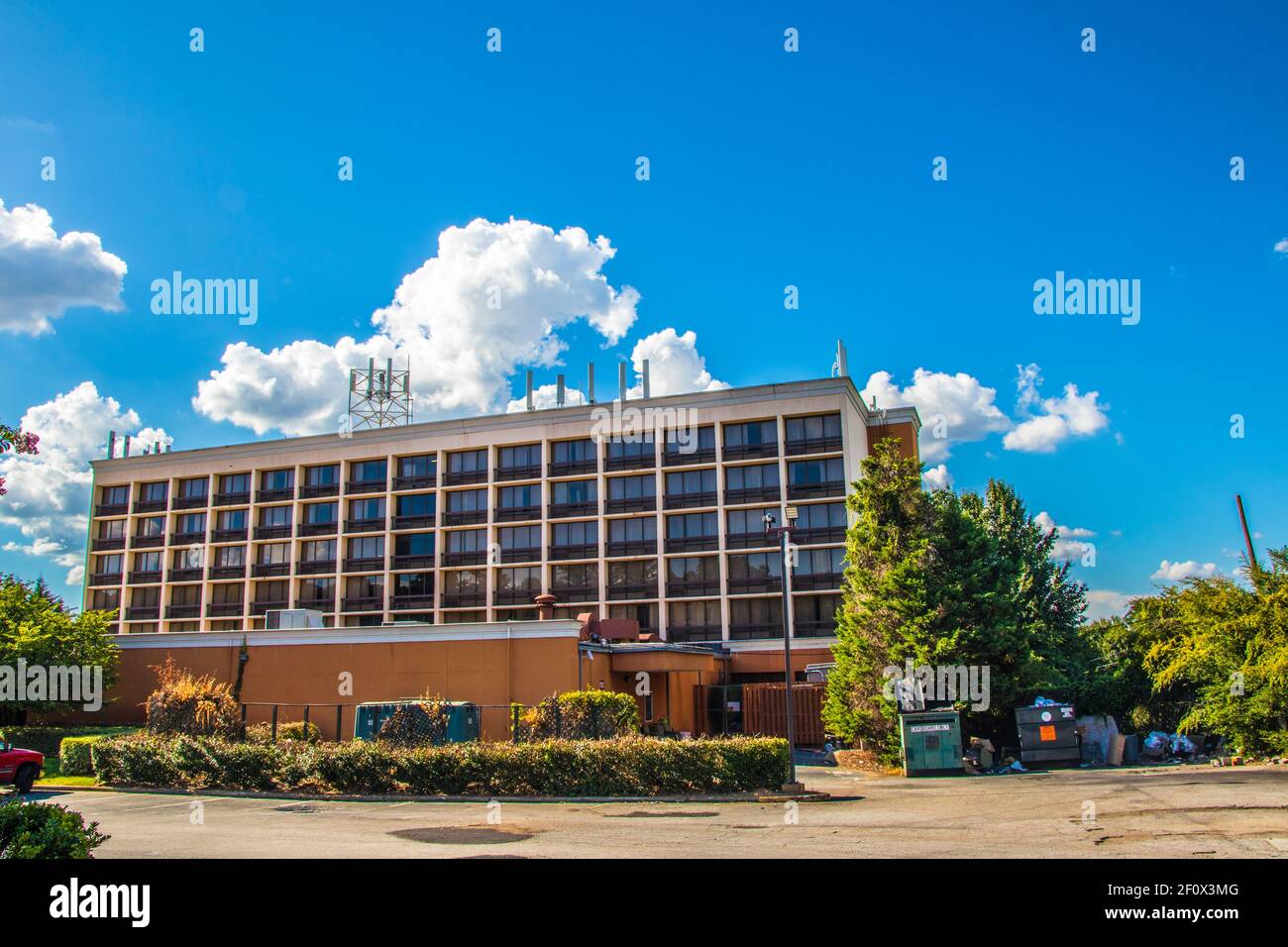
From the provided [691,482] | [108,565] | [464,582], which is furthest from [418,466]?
[108,565]

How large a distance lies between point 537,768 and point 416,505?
139 feet

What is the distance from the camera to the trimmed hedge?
2066cm

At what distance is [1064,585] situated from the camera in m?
49.1

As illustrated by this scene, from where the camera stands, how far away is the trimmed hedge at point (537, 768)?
67.8 ft

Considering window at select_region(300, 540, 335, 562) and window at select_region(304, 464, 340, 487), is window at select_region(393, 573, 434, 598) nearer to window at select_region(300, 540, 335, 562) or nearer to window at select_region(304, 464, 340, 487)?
window at select_region(300, 540, 335, 562)

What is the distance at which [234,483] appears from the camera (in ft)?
213

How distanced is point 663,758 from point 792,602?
3207cm

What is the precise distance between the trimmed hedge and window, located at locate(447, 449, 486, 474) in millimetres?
38107

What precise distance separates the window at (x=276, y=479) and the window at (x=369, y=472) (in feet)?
14.3

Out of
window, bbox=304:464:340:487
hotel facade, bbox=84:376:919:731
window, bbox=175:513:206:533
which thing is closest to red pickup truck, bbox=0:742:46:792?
hotel facade, bbox=84:376:919:731

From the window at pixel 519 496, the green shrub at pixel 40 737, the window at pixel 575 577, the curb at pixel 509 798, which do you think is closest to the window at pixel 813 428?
the window at pixel 575 577

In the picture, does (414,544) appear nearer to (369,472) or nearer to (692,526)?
(369,472)

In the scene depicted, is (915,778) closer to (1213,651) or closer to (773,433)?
(1213,651)
